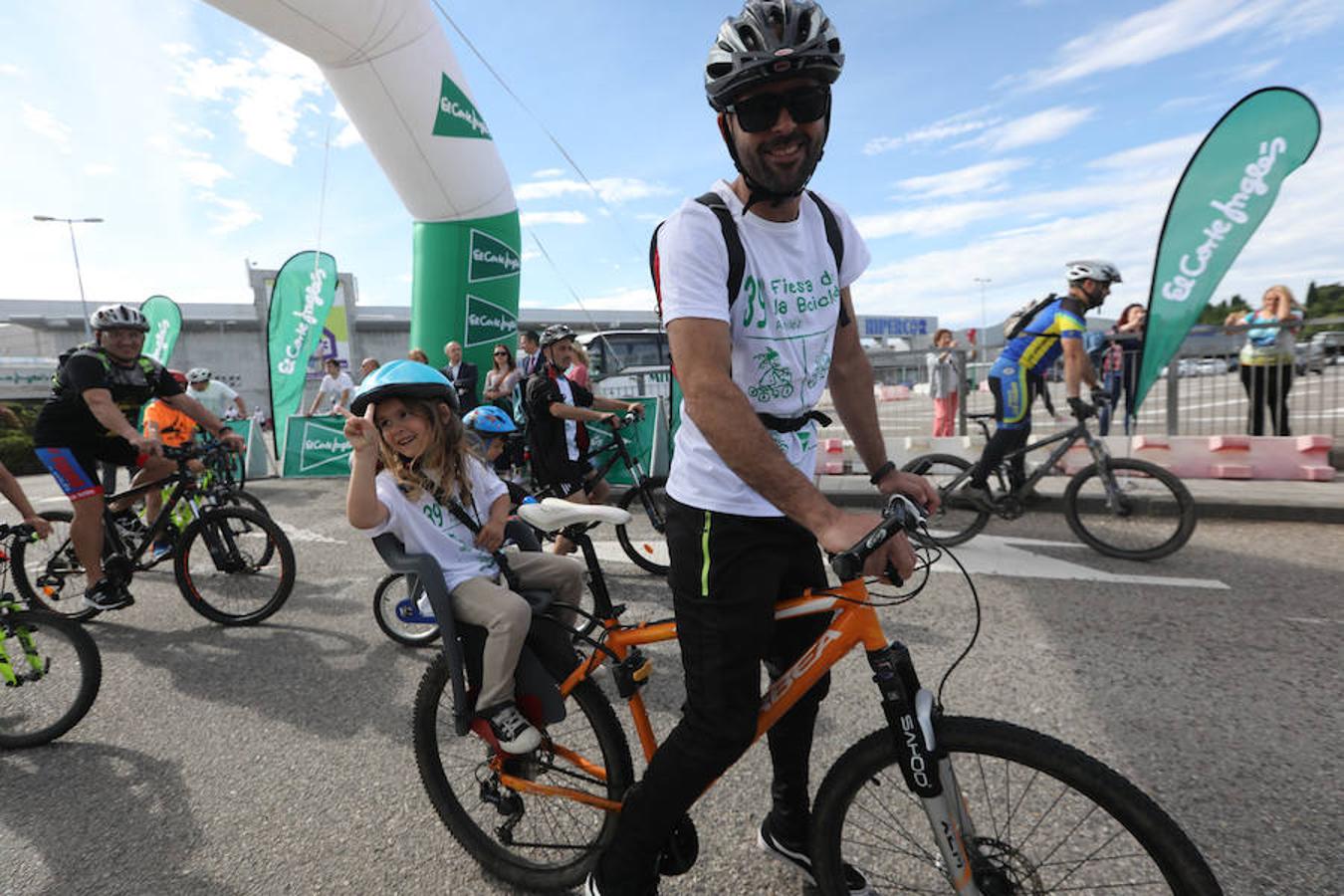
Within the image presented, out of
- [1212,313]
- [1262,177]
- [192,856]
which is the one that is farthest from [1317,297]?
[192,856]

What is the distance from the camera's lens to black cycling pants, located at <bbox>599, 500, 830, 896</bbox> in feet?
4.92

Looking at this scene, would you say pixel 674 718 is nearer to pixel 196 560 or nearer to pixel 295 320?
pixel 196 560

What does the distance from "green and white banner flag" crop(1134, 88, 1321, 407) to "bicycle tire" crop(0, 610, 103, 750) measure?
861 centimetres

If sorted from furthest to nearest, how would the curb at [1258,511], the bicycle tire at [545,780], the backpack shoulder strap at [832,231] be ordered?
1. the curb at [1258,511]
2. the bicycle tire at [545,780]
3. the backpack shoulder strap at [832,231]

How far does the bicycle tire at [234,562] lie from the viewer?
4.42 metres

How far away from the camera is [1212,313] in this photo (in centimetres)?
5494

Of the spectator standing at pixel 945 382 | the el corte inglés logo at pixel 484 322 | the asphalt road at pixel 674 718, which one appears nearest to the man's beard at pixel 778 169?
the asphalt road at pixel 674 718

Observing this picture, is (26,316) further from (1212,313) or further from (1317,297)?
(1317,297)

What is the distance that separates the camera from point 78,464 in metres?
4.42

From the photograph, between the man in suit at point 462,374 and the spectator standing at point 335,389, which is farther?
the spectator standing at point 335,389

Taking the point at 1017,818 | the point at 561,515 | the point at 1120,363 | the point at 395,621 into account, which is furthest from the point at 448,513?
the point at 1120,363

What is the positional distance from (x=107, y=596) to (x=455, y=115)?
7.46 m

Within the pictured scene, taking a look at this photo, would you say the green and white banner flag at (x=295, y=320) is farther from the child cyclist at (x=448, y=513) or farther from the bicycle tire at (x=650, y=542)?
the child cyclist at (x=448, y=513)

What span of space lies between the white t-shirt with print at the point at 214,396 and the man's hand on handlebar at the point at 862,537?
10.8 metres
